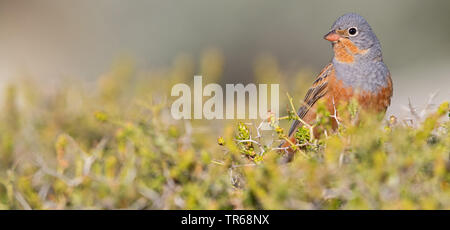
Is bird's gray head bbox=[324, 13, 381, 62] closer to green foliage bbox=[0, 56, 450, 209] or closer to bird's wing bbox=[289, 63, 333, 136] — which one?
bird's wing bbox=[289, 63, 333, 136]

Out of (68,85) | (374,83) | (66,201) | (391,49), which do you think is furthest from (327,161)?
(391,49)

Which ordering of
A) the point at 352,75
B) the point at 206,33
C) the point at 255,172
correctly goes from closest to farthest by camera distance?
the point at 255,172 → the point at 352,75 → the point at 206,33

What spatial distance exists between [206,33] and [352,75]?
6042 millimetres

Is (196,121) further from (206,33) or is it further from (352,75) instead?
(206,33)

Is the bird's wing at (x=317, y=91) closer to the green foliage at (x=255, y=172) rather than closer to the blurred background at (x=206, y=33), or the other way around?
the green foliage at (x=255, y=172)

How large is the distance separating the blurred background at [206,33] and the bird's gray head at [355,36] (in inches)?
173

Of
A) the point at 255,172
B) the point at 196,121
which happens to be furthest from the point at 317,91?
the point at 255,172

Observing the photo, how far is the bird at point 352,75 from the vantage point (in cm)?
475

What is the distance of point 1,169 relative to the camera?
4.16 meters

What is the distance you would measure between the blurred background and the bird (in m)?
4.36

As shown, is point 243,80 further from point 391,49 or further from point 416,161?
point 416,161

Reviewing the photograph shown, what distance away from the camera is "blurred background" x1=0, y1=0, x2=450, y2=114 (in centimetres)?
991

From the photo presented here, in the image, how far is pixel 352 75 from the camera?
16.0 ft

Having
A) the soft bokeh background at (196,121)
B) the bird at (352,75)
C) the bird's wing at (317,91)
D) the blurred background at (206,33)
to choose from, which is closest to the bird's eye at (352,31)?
the bird at (352,75)
